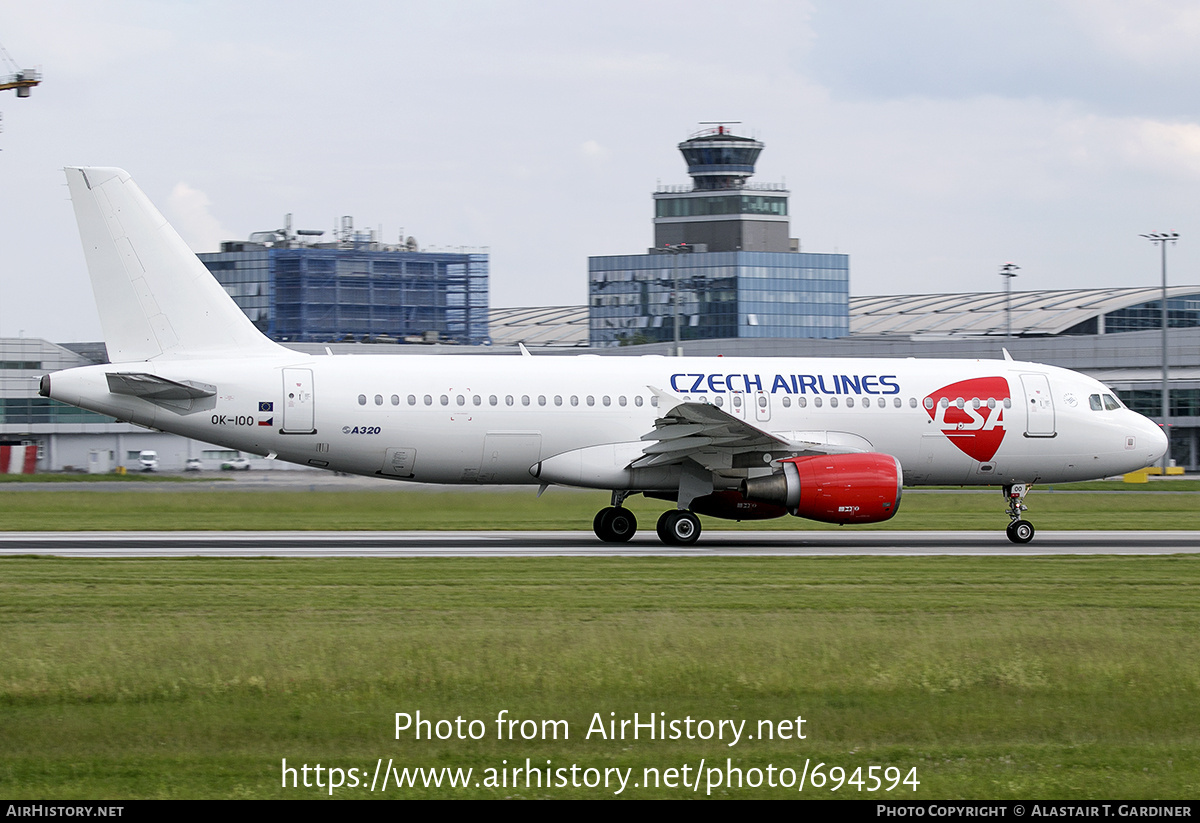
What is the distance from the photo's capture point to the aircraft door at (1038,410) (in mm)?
27578

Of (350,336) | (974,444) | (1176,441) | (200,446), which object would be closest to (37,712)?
(974,444)

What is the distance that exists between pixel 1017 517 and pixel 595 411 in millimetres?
8982

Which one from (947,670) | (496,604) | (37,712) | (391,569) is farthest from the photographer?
(391,569)

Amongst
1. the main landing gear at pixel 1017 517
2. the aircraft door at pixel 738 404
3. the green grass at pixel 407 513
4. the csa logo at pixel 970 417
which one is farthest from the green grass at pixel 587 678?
the green grass at pixel 407 513

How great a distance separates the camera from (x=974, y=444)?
27.4 m

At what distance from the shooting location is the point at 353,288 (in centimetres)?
13062

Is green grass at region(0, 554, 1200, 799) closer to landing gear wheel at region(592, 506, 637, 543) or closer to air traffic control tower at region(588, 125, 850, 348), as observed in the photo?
landing gear wheel at region(592, 506, 637, 543)

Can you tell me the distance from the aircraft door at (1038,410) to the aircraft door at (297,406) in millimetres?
14624

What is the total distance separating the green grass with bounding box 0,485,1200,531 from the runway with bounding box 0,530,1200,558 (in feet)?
5.31

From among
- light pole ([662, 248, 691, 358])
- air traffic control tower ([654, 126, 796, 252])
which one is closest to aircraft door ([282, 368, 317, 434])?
light pole ([662, 248, 691, 358])

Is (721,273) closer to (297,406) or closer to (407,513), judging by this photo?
(407,513)

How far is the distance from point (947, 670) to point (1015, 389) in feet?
56.0

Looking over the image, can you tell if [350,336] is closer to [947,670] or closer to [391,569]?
[391,569]

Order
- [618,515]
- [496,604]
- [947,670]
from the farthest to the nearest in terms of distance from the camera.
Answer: [618,515]
[496,604]
[947,670]
